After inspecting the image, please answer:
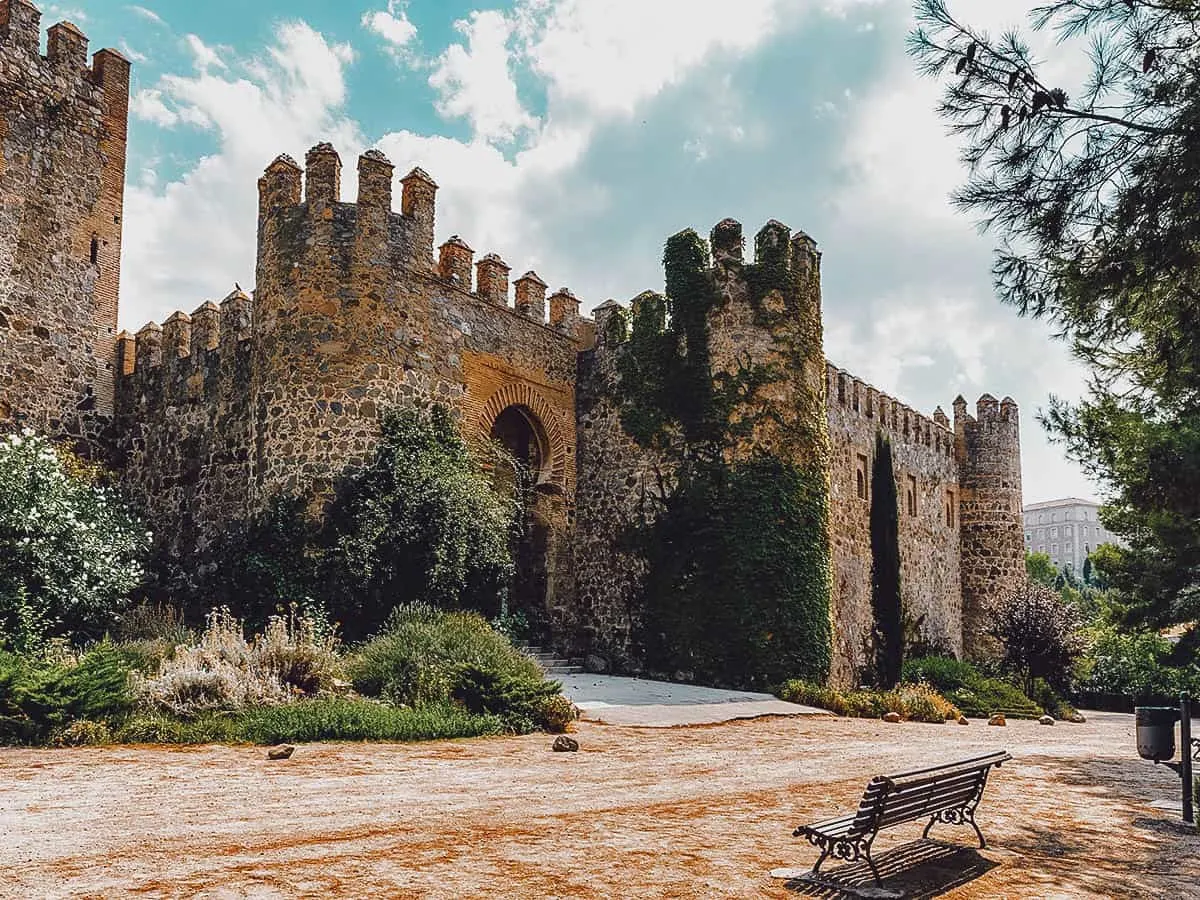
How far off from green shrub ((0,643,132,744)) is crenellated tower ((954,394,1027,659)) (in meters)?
22.8

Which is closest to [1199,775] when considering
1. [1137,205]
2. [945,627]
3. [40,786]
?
[1137,205]

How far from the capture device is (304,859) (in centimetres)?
520

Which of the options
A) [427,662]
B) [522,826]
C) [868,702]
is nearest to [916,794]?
[522,826]

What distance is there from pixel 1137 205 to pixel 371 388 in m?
11.2

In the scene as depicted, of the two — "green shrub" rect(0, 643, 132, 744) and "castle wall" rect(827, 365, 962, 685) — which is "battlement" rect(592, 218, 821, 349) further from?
"green shrub" rect(0, 643, 132, 744)

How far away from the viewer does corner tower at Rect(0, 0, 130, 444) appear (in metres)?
16.6

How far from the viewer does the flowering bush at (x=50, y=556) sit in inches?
507

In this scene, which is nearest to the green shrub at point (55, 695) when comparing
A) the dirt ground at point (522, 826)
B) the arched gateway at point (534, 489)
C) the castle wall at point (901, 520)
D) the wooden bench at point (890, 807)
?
the dirt ground at point (522, 826)

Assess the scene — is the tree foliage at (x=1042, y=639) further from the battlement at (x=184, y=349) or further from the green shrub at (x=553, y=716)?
the battlement at (x=184, y=349)

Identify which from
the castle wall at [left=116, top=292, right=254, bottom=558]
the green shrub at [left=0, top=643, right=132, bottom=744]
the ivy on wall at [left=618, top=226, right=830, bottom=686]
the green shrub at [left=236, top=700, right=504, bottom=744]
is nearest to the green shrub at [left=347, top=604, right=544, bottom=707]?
the green shrub at [left=236, top=700, right=504, bottom=744]

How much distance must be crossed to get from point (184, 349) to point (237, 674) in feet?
30.3

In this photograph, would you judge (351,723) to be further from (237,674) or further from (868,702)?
(868,702)

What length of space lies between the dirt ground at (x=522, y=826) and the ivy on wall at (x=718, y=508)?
19.0 feet

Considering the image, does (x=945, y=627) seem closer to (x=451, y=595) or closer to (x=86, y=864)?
(x=451, y=595)
